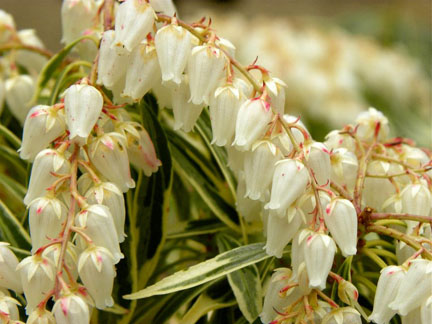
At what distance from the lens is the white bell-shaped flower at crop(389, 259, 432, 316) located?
558 millimetres

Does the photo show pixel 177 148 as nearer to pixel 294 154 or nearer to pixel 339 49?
pixel 294 154

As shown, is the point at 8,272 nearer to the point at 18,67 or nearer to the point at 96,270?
the point at 96,270

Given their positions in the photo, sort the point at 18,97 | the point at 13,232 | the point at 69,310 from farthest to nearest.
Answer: the point at 18,97
the point at 13,232
the point at 69,310

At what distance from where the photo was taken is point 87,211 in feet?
1.85

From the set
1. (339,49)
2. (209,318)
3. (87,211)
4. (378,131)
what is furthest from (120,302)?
(339,49)

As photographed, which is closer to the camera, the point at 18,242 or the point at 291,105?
the point at 18,242

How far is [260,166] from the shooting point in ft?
2.01

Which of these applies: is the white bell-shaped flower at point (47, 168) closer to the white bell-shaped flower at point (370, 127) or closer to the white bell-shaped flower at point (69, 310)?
the white bell-shaped flower at point (69, 310)

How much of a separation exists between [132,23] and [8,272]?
0.73 ft

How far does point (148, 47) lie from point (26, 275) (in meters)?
0.22

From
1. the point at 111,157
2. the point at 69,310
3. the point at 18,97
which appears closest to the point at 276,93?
the point at 111,157

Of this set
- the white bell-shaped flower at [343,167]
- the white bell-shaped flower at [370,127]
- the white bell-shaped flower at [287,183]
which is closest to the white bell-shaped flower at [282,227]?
the white bell-shaped flower at [287,183]

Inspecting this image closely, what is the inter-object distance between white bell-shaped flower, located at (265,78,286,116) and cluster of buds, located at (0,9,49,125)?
31 centimetres

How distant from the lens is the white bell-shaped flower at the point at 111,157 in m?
0.61
